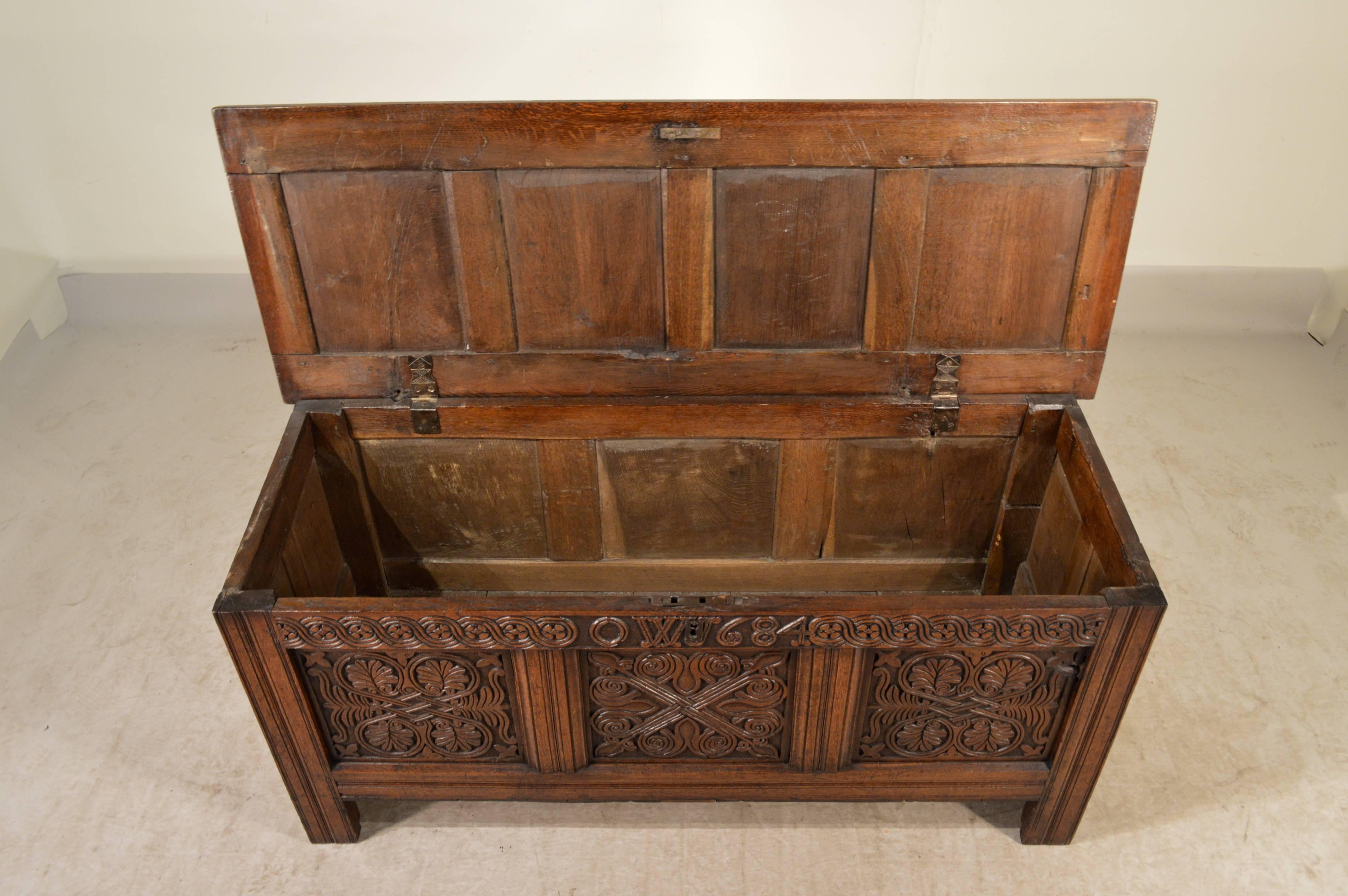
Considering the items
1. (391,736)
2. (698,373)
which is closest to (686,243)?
(698,373)

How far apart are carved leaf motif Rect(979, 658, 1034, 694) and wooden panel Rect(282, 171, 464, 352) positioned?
1410 millimetres

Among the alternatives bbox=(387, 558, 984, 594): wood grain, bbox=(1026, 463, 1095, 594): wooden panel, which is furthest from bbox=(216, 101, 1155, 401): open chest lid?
bbox=(387, 558, 984, 594): wood grain

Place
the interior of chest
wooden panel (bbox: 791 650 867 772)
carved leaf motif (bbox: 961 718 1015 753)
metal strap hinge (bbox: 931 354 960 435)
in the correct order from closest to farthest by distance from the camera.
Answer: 1. wooden panel (bbox: 791 650 867 772)
2. carved leaf motif (bbox: 961 718 1015 753)
3. metal strap hinge (bbox: 931 354 960 435)
4. the interior of chest

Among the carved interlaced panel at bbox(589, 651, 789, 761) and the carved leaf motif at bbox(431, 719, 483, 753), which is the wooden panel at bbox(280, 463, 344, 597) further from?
the carved interlaced panel at bbox(589, 651, 789, 761)

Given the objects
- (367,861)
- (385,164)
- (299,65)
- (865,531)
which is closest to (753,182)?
(385,164)

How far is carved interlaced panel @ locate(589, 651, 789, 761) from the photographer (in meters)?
2.11

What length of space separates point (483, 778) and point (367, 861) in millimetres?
374

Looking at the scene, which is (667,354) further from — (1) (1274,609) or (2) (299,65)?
(2) (299,65)

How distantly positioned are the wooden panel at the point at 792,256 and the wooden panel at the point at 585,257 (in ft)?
0.53

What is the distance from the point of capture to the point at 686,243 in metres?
2.38

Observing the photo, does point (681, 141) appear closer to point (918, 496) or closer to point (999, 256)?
point (999, 256)

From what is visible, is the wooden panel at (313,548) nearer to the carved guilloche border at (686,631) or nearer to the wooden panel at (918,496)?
the carved guilloche border at (686,631)

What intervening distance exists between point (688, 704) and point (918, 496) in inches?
36.7

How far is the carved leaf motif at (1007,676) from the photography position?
209 centimetres
